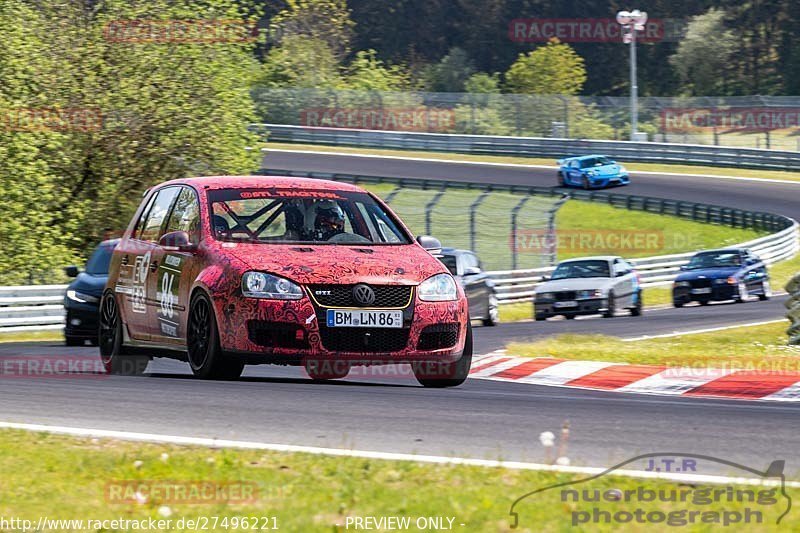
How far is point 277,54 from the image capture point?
80312 mm

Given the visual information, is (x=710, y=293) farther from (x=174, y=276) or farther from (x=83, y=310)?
A: (x=174, y=276)

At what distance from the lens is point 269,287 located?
8.91 meters

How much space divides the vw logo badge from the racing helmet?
998 millimetres

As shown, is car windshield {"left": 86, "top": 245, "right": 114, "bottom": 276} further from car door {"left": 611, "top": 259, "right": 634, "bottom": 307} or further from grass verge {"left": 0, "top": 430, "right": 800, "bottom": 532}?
grass verge {"left": 0, "top": 430, "right": 800, "bottom": 532}

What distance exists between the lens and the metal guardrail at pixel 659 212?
3102 cm

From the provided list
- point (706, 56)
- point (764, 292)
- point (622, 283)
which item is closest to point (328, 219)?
point (622, 283)

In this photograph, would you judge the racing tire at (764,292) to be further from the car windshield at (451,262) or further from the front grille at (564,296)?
the car windshield at (451,262)

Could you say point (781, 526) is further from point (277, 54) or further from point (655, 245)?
point (277, 54)

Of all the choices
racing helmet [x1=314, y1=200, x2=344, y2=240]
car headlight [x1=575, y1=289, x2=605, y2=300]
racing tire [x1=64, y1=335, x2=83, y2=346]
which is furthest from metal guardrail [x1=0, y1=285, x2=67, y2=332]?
racing helmet [x1=314, y1=200, x2=344, y2=240]

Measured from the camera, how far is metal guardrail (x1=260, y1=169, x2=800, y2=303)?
3102cm

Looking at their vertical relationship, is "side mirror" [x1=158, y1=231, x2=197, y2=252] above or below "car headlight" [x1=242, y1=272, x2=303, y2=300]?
above

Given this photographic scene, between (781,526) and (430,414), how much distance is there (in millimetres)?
3104

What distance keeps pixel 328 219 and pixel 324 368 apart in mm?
1269

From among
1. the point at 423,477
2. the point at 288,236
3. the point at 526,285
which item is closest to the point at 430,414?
the point at 423,477
